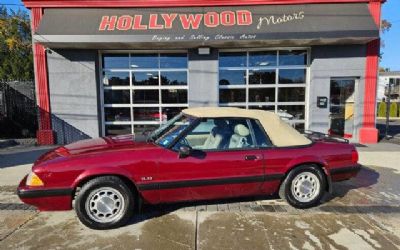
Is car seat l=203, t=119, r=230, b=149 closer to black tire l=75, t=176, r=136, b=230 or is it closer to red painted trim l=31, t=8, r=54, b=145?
black tire l=75, t=176, r=136, b=230

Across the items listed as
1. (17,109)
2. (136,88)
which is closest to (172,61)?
(136,88)

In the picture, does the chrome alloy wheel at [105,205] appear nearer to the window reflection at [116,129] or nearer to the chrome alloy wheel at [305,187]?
the chrome alloy wheel at [305,187]

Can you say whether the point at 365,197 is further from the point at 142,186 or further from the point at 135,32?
the point at 135,32

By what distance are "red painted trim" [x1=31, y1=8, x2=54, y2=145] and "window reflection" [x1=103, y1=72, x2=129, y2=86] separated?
5.86ft

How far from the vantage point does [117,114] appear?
10.6 m

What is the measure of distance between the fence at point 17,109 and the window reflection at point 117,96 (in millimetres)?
3207

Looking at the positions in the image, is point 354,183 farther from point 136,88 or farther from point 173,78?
point 136,88

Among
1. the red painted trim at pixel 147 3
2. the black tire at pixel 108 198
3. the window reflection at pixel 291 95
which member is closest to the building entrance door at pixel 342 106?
the window reflection at pixel 291 95

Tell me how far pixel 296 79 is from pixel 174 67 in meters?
4.07

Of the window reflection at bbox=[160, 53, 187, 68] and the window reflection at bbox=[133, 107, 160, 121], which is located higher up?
the window reflection at bbox=[160, 53, 187, 68]

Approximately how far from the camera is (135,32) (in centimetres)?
902

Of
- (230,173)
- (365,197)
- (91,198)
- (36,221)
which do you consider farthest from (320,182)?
(36,221)

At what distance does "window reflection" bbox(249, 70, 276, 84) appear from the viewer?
10555 millimetres

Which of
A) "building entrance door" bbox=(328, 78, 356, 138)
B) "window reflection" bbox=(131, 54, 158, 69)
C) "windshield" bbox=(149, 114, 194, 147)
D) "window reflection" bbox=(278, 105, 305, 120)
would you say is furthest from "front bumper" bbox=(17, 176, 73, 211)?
"building entrance door" bbox=(328, 78, 356, 138)
